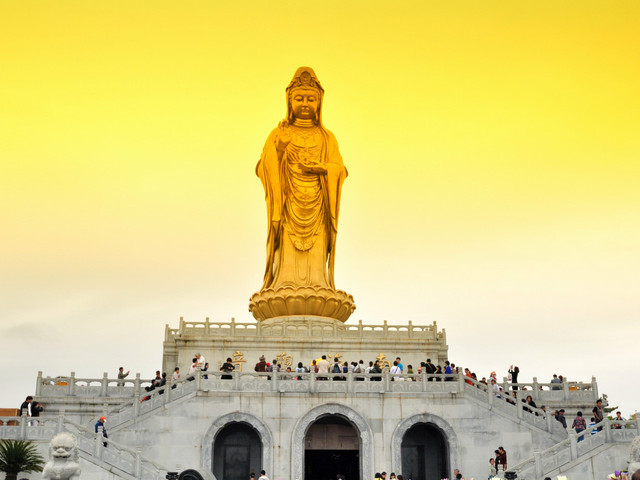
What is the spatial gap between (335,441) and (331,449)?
260mm

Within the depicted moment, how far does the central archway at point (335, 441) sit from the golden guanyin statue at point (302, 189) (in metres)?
8.99

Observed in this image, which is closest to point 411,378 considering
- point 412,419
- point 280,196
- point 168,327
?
point 412,419

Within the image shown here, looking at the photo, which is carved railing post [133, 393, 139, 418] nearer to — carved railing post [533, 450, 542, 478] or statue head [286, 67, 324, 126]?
carved railing post [533, 450, 542, 478]

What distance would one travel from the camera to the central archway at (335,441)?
25.2 m

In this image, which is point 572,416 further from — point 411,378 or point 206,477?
point 206,477

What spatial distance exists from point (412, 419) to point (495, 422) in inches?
90.0

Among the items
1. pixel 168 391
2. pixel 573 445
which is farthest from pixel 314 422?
pixel 573 445

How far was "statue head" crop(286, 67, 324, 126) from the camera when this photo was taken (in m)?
37.8

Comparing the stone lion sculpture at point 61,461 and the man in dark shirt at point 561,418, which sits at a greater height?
the man in dark shirt at point 561,418

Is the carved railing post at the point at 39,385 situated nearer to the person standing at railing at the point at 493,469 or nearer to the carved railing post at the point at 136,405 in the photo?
the carved railing post at the point at 136,405

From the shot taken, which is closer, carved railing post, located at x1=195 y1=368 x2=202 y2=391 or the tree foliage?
the tree foliage

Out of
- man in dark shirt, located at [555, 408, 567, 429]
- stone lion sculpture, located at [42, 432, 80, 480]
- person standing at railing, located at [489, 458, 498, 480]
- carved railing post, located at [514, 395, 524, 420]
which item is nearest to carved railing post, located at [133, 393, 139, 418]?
person standing at railing, located at [489, 458, 498, 480]

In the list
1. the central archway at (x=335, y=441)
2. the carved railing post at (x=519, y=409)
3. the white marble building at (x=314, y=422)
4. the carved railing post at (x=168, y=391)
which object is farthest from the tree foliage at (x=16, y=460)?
the carved railing post at (x=519, y=409)

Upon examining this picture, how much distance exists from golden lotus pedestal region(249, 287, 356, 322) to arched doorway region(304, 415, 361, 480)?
7803 millimetres
